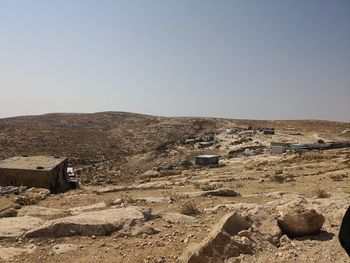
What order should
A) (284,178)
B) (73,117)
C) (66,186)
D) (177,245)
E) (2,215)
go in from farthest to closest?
(73,117), (66,186), (284,178), (2,215), (177,245)

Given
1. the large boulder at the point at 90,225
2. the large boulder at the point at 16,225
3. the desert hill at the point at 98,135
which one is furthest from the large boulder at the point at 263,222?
the desert hill at the point at 98,135

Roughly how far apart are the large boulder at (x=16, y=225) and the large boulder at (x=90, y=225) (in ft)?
1.09

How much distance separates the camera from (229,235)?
654 centimetres

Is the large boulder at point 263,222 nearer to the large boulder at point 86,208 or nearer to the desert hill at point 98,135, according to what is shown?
the large boulder at point 86,208

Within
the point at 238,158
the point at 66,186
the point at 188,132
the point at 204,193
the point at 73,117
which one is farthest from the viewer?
the point at 73,117

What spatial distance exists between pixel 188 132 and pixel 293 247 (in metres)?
64.8

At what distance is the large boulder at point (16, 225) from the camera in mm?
7758

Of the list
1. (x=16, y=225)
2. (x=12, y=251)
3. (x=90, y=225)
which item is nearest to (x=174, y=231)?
(x=90, y=225)

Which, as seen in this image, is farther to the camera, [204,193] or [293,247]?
[204,193]

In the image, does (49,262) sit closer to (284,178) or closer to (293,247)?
(293,247)

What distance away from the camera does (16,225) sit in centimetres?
827

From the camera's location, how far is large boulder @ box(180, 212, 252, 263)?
6.04 metres

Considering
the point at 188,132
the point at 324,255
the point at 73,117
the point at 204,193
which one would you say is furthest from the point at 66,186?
the point at 73,117

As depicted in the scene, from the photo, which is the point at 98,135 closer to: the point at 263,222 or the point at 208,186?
the point at 208,186
